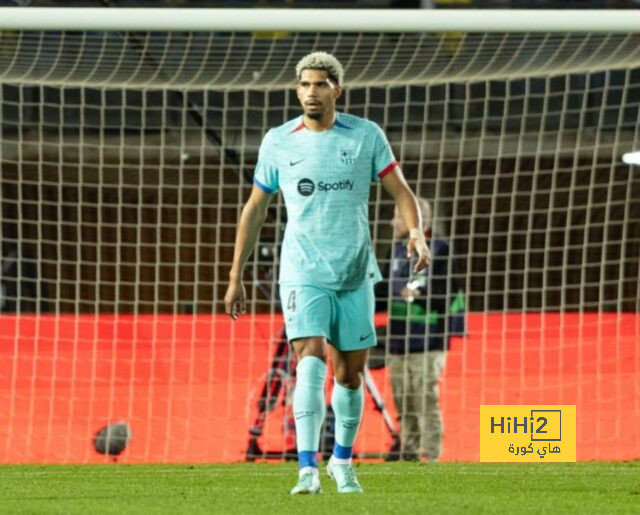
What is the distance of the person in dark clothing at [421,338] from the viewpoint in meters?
9.77

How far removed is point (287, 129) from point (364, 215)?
17.6 inches

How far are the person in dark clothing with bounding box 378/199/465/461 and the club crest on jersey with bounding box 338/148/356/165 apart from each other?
143 inches

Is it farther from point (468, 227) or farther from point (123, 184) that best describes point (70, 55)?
point (468, 227)

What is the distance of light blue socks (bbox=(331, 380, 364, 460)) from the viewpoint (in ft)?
20.2

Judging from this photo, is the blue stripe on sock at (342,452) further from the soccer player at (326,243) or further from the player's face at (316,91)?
the player's face at (316,91)

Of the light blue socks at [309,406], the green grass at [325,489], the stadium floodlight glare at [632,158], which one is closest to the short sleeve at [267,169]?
the light blue socks at [309,406]

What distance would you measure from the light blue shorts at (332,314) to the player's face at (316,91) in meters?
0.68

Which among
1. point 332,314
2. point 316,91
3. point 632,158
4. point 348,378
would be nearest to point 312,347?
point 332,314

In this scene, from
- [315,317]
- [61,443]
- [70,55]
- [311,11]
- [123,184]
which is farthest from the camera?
[123,184]

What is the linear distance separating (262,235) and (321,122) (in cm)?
603

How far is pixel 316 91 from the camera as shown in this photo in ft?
19.7

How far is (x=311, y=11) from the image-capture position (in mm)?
8367

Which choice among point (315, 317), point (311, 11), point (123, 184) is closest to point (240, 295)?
point (315, 317)

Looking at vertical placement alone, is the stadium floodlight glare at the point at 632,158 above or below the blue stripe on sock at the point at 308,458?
above
